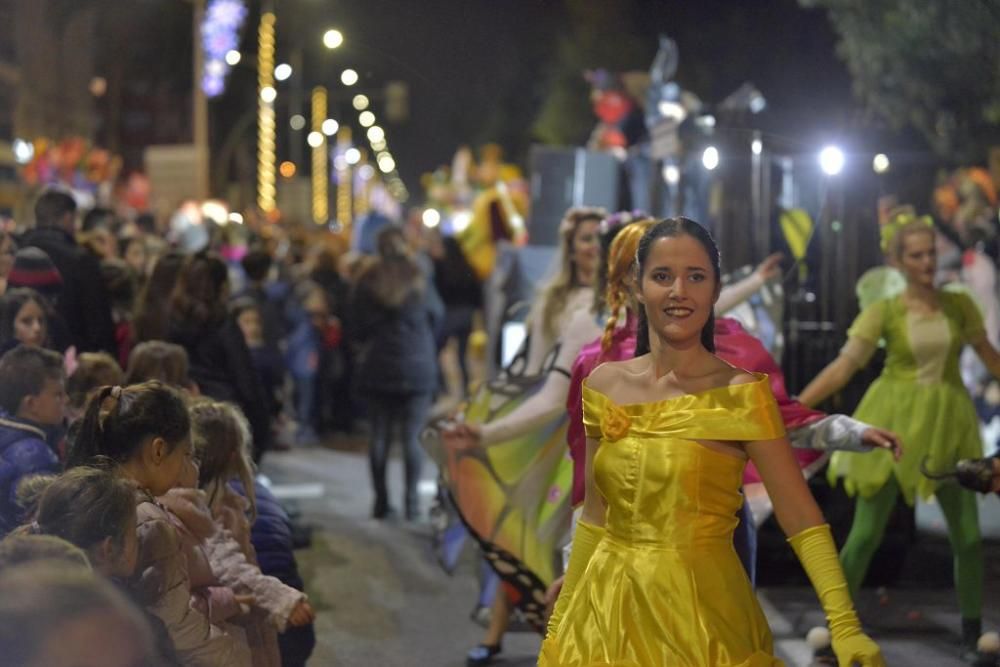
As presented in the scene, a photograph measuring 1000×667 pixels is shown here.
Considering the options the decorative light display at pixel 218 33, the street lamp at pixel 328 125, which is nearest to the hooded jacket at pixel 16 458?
the decorative light display at pixel 218 33

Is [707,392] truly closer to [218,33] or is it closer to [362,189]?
[218,33]

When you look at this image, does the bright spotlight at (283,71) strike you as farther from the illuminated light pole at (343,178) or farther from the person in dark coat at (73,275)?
the illuminated light pole at (343,178)

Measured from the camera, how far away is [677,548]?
151 inches

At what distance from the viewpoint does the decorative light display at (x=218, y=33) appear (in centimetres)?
2778

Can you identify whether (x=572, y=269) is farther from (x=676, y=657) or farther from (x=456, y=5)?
(x=676, y=657)

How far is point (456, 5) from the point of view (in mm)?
9055

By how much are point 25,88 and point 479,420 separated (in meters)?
25.9

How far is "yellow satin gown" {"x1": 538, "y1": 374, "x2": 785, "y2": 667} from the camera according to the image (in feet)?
12.4

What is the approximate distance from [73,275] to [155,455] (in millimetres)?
4766

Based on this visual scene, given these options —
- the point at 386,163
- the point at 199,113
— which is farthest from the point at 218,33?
the point at 386,163

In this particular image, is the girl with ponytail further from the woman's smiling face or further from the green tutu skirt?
the green tutu skirt

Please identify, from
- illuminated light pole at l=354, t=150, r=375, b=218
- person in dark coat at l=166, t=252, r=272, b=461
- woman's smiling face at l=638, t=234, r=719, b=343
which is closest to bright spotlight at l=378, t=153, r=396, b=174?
illuminated light pole at l=354, t=150, r=375, b=218

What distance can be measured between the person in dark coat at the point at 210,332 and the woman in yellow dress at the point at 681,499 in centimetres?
493

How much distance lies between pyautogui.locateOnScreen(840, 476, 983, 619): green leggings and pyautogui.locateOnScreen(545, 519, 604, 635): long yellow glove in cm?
343
